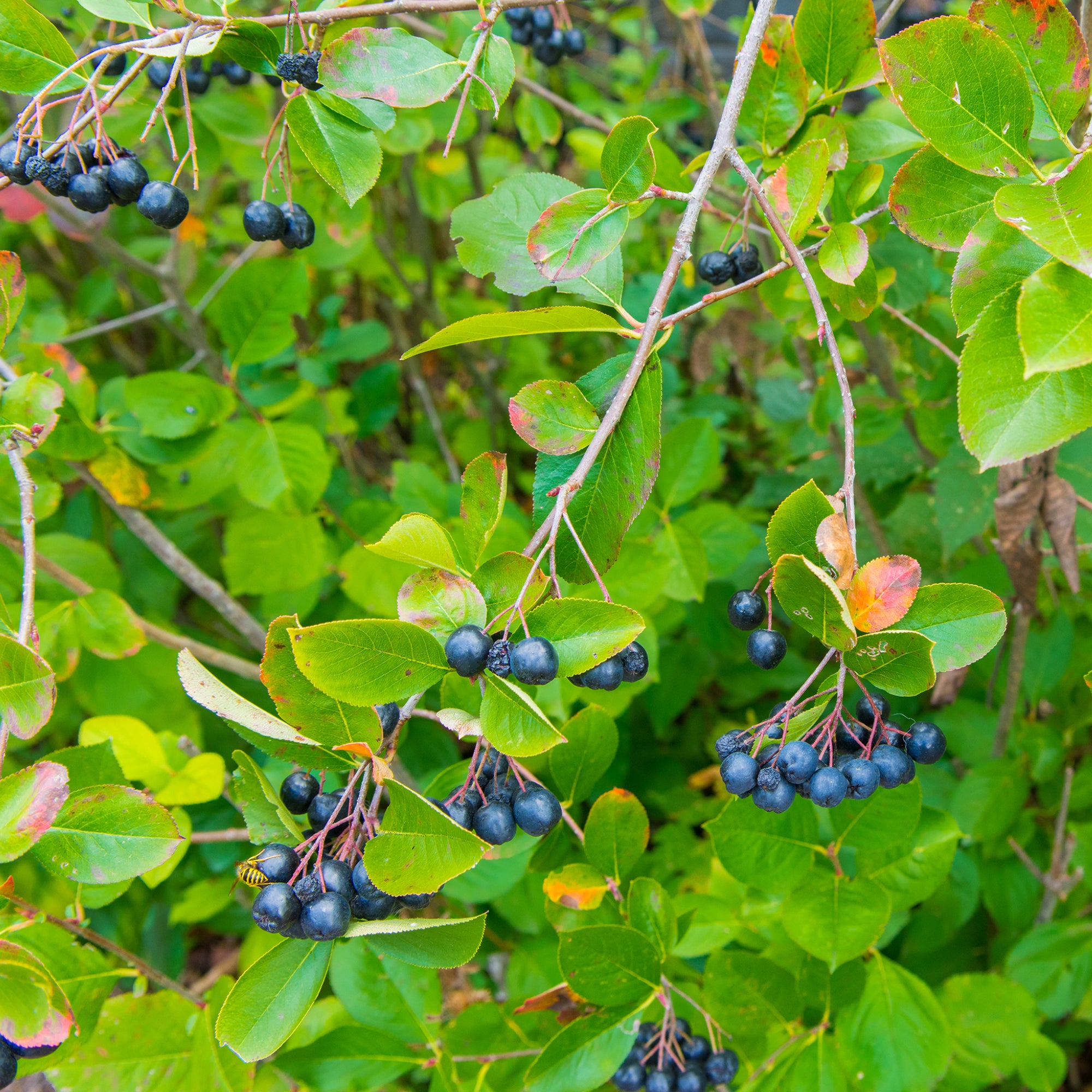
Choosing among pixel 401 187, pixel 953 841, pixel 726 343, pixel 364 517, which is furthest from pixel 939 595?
pixel 726 343

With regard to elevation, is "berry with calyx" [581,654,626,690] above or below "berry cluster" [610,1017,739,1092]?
above

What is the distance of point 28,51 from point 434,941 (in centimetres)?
108

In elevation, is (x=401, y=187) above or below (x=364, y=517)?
above

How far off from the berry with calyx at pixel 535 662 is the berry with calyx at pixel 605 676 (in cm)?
10

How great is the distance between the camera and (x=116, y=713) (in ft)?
5.93

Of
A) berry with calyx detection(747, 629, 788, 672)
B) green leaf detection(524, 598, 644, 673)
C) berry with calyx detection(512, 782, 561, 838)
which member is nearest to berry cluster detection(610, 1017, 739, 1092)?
berry with calyx detection(512, 782, 561, 838)

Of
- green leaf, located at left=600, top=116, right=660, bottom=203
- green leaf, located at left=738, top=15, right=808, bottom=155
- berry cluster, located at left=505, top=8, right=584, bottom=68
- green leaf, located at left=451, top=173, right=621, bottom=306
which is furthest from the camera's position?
berry cluster, located at left=505, top=8, right=584, bottom=68

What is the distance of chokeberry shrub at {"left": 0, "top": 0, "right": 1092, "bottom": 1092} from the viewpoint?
30.2 inches

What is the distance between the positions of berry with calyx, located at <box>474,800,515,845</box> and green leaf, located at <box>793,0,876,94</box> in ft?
3.17

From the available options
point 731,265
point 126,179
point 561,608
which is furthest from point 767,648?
point 126,179

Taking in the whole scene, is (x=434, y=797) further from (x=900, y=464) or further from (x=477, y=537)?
(x=900, y=464)

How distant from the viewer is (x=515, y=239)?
1.00m

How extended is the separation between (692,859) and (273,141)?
189 cm

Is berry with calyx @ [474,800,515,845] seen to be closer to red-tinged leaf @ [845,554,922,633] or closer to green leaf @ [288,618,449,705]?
green leaf @ [288,618,449,705]
